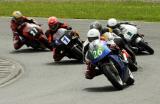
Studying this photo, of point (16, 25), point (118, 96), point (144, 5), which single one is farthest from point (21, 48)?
point (144, 5)

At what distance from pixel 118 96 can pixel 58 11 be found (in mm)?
25517

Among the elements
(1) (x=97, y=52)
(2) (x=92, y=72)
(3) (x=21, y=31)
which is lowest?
(3) (x=21, y=31)

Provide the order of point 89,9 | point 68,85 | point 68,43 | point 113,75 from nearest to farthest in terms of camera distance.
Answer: point 113,75, point 68,85, point 68,43, point 89,9

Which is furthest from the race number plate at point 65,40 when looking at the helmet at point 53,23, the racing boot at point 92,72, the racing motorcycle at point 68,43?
the racing boot at point 92,72

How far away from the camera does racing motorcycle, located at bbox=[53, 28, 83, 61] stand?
22172 millimetres

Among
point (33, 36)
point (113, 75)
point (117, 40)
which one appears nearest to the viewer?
point (113, 75)

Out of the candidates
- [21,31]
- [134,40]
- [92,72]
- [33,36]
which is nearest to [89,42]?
[92,72]

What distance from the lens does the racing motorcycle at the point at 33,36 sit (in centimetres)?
2556

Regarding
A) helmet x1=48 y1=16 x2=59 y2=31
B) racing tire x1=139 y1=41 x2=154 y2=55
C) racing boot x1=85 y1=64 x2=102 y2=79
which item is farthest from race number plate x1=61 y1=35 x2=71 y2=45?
racing boot x1=85 y1=64 x2=102 y2=79

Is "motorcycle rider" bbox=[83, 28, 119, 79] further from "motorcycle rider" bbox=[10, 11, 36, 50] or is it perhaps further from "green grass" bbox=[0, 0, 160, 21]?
"green grass" bbox=[0, 0, 160, 21]

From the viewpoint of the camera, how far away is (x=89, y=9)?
40.2m

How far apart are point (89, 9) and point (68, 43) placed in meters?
18.1

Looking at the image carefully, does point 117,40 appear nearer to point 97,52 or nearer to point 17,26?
point 97,52

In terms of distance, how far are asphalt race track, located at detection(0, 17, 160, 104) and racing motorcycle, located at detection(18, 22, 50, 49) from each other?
1.15 feet
